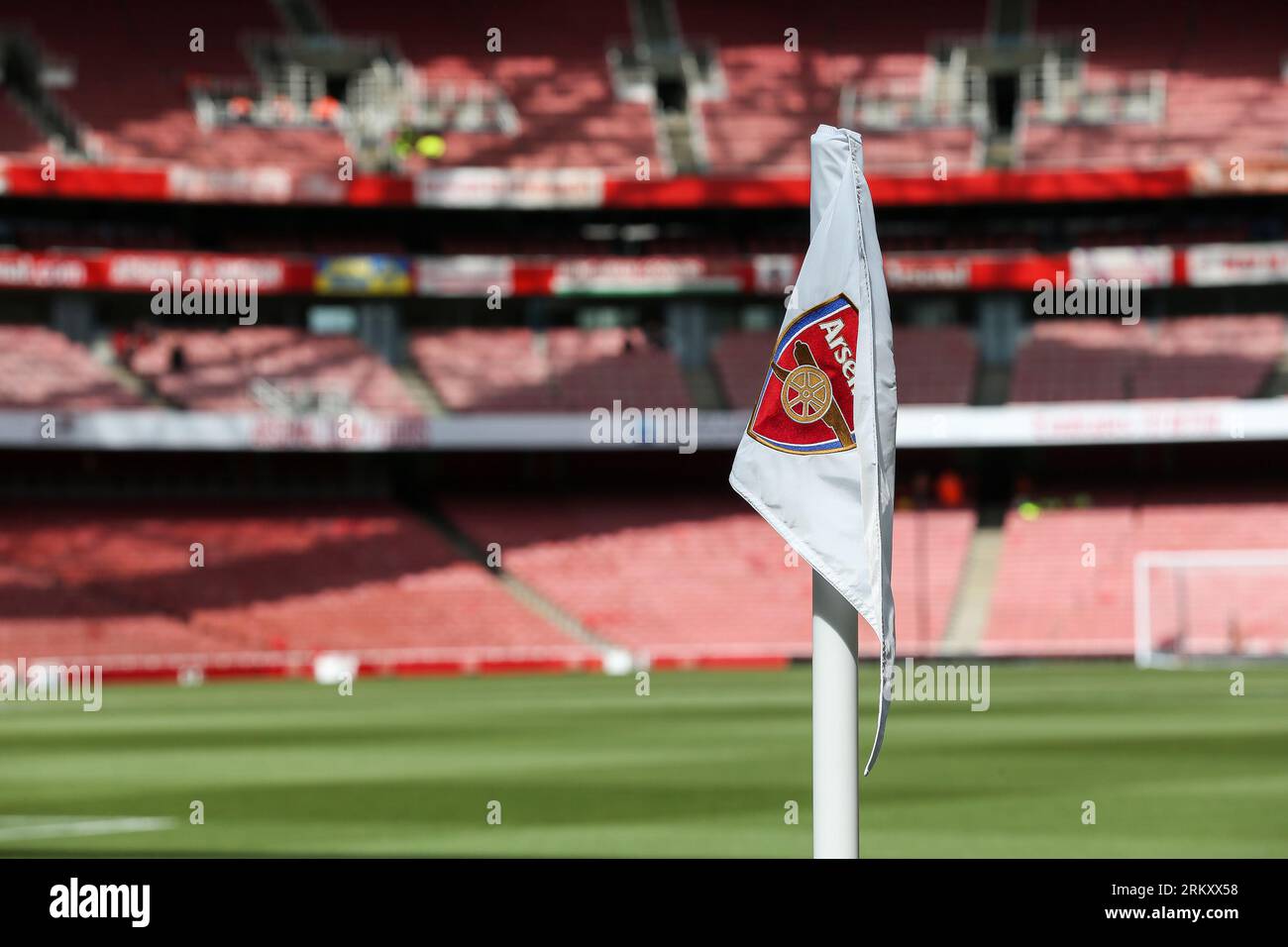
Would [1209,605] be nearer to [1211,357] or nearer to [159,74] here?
[1211,357]

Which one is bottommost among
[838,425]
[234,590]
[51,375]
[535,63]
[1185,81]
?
[838,425]

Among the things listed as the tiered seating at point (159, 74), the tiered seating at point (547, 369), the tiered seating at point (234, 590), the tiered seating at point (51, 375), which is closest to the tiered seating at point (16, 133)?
the tiered seating at point (159, 74)

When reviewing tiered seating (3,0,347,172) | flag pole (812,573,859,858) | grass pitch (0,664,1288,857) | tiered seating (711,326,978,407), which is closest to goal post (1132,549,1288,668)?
tiered seating (711,326,978,407)

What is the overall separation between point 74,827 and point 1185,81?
1934 inches

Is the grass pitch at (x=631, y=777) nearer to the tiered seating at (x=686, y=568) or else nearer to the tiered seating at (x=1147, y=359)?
the tiered seating at (x=686, y=568)

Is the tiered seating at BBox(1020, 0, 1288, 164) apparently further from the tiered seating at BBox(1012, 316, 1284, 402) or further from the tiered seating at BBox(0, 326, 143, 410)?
the tiered seating at BBox(0, 326, 143, 410)

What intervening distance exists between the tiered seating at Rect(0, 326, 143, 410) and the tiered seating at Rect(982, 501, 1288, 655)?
985 inches

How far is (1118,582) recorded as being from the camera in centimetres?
4453

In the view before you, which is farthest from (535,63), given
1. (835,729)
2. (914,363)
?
(835,729)

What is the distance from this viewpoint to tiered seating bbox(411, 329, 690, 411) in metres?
50.0

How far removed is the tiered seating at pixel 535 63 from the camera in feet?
176

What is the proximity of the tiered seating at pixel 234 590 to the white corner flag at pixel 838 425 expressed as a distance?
38.4 m

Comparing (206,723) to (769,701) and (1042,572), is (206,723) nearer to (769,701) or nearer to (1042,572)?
(769,701)

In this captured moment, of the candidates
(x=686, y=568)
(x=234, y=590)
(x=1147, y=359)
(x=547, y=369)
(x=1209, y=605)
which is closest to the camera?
(x=1209, y=605)
